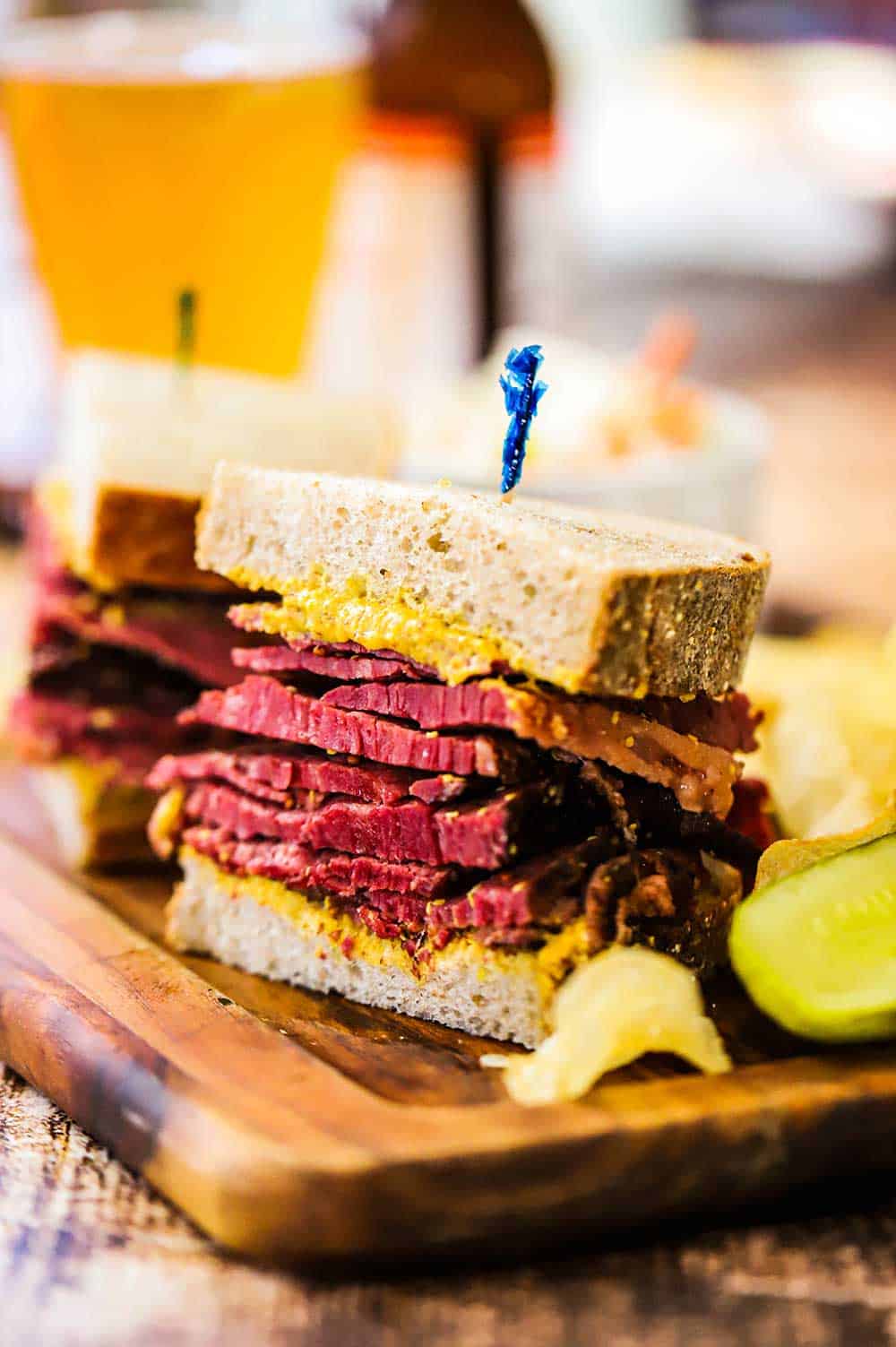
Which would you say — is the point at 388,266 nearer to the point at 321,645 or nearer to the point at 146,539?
the point at 146,539

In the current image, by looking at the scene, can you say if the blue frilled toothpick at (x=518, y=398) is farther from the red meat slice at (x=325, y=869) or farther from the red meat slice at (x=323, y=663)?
the red meat slice at (x=325, y=869)

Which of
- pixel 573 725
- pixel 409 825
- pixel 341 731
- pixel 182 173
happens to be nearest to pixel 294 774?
pixel 341 731

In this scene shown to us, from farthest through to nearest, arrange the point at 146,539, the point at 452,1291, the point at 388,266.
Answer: the point at 388,266, the point at 146,539, the point at 452,1291

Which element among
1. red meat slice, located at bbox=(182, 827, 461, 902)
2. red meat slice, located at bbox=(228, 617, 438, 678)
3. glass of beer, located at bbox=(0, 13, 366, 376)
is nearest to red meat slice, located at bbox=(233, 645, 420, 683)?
red meat slice, located at bbox=(228, 617, 438, 678)

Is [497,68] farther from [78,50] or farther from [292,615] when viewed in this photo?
[292,615]

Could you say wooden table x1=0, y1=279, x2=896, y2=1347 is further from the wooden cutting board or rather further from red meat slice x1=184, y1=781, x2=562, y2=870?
red meat slice x1=184, y1=781, x2=562, y2=870

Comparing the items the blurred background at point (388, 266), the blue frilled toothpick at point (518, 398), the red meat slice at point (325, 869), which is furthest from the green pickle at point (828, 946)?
the blurred background at point (388, 266)
